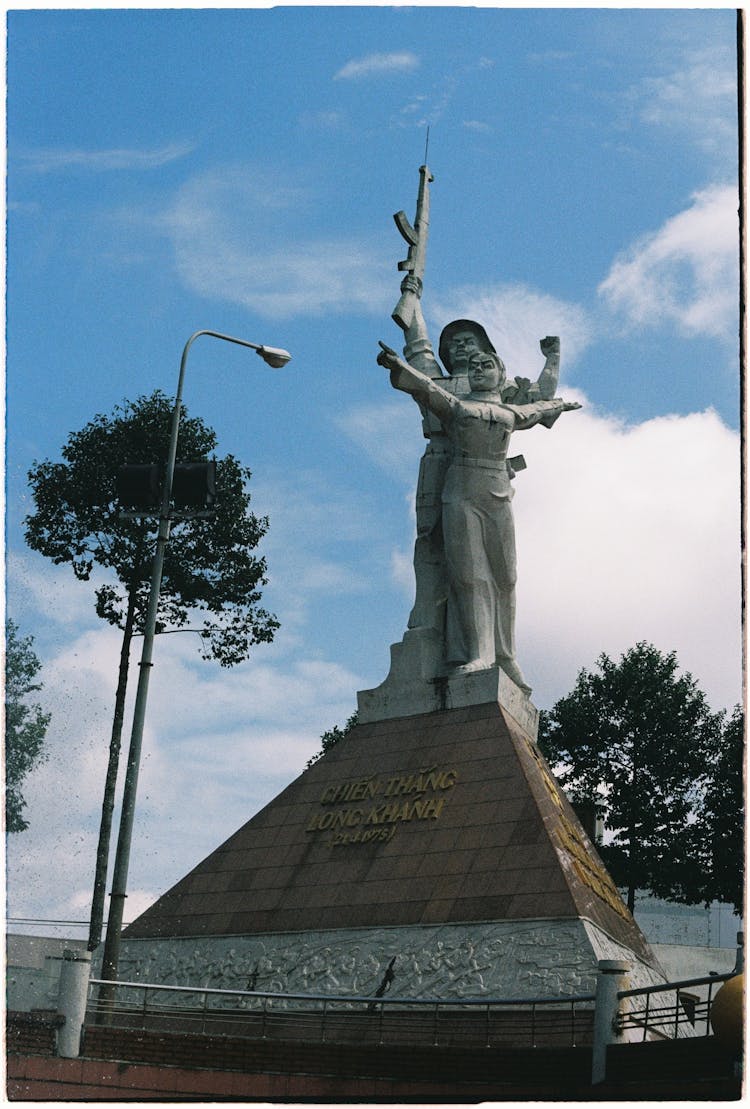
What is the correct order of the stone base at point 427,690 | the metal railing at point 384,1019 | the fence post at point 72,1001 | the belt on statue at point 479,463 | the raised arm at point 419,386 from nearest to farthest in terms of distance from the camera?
the fence post at point 72,1001 → the metal railing at point 384,1019 → the stone base at point 427,690 → the raised arm at point 419,386 → the belt on statue at point 479,463

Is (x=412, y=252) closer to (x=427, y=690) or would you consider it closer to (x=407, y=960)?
(x=427, y=690)

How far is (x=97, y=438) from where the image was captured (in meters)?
26.9

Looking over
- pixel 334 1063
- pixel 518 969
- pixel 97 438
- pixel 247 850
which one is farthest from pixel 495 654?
pixel 97 438

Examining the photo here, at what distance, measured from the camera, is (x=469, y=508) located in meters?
19.2

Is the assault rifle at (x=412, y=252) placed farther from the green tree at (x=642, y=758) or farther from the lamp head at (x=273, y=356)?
the green tree at (x=642, y=758)

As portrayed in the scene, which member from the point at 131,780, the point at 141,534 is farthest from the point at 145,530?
the point at 131,780

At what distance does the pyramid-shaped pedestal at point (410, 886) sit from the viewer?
14.5m

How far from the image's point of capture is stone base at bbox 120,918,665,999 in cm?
1404

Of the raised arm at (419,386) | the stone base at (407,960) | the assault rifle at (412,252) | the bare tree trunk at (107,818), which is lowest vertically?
the stone base at (407,960)

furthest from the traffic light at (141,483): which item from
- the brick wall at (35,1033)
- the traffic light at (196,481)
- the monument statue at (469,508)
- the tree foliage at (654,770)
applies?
the tree foliage at (654,770)

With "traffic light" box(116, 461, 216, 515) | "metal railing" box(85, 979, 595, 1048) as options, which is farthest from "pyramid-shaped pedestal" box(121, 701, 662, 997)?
"traffic light" box(116, 461, 216, 515)

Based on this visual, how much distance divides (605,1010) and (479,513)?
8.65 m

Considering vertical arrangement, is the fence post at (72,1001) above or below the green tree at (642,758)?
below

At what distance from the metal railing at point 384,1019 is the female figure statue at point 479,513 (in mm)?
5808
